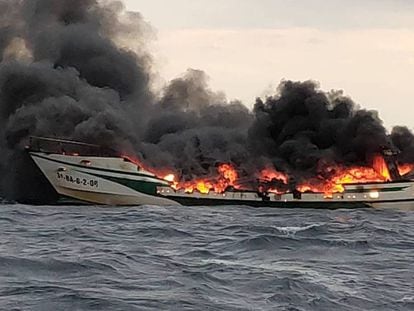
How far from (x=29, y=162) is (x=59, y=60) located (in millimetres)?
17268

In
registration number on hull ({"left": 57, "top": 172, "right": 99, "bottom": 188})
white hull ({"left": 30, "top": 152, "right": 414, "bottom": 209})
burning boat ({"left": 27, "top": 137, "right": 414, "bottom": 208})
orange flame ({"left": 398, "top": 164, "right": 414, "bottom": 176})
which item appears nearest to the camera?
white hull ({"left": 30, "top": 152, "right": 414, "bottom": 209})

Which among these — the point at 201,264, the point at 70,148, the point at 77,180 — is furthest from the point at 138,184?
the point at 201,264

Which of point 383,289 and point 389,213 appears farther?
point 389,213

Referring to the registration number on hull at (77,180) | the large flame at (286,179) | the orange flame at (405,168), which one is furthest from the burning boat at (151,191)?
the orange flame at (405,168)

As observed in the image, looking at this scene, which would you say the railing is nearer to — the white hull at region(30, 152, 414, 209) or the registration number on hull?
the registration number on hull

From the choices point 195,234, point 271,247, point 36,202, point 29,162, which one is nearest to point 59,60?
point 29,162

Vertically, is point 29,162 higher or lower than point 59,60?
lower

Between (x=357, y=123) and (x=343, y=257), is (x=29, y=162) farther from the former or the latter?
(x=343, y=257)

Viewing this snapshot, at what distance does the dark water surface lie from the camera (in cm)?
2619

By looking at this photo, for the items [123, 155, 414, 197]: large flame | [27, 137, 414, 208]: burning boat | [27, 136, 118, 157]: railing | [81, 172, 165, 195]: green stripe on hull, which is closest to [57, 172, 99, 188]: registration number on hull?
[27, 137, 414, 208]: burning boat

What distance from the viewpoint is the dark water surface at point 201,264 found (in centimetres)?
2619

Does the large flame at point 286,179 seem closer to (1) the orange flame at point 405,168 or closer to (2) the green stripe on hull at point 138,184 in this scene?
(1) the orange flame at point 405,168

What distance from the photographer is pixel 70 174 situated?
72062 mm

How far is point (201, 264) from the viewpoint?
33250 millimetres
